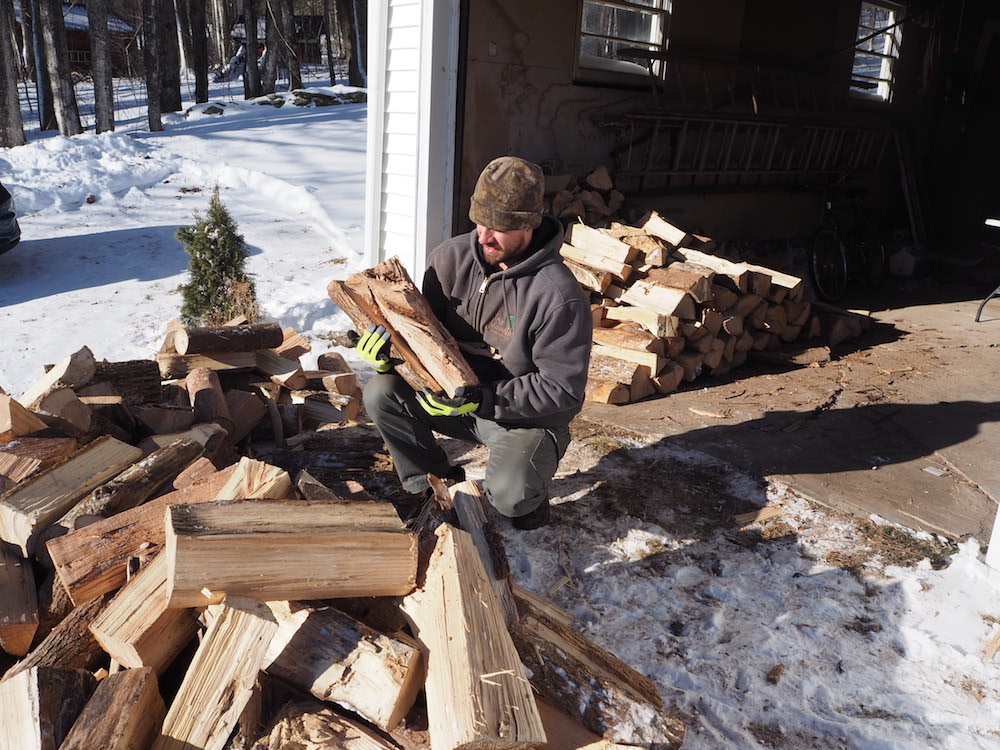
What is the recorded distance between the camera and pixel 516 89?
19.3 feet

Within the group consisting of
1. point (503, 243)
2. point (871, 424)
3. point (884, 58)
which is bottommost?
point (871, 424)

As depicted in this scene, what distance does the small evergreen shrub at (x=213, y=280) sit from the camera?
5.85m

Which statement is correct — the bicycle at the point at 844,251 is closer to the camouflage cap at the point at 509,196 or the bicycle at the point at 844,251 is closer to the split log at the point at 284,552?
the camouflage cap at the point at 509,196

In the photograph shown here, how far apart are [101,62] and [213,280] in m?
10.4

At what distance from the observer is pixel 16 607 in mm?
2182

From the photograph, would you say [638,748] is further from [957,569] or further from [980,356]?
[980,356]

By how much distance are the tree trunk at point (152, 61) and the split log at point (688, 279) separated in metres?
11.9

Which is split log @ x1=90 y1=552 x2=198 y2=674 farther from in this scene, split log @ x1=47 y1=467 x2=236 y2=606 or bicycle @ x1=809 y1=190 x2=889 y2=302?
bicycle @ x1=809 y1=190 x2=889 y2=302

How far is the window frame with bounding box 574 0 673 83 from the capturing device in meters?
6.29

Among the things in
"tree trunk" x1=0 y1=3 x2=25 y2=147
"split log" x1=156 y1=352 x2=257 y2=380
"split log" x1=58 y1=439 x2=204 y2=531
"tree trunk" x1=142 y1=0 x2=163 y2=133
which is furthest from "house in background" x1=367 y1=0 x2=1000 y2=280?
"tree trunk" x1=142 y1=0 x2=163 y2=133

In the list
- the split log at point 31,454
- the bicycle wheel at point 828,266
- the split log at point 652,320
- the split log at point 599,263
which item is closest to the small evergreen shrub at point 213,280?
the split log at point 599,263

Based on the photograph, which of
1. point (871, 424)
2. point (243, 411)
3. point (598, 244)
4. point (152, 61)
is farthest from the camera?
point (152, 61)

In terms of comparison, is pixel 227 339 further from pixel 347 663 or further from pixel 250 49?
pixel 250 49

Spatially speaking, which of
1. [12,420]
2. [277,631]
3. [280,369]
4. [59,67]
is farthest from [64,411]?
[59,67]
